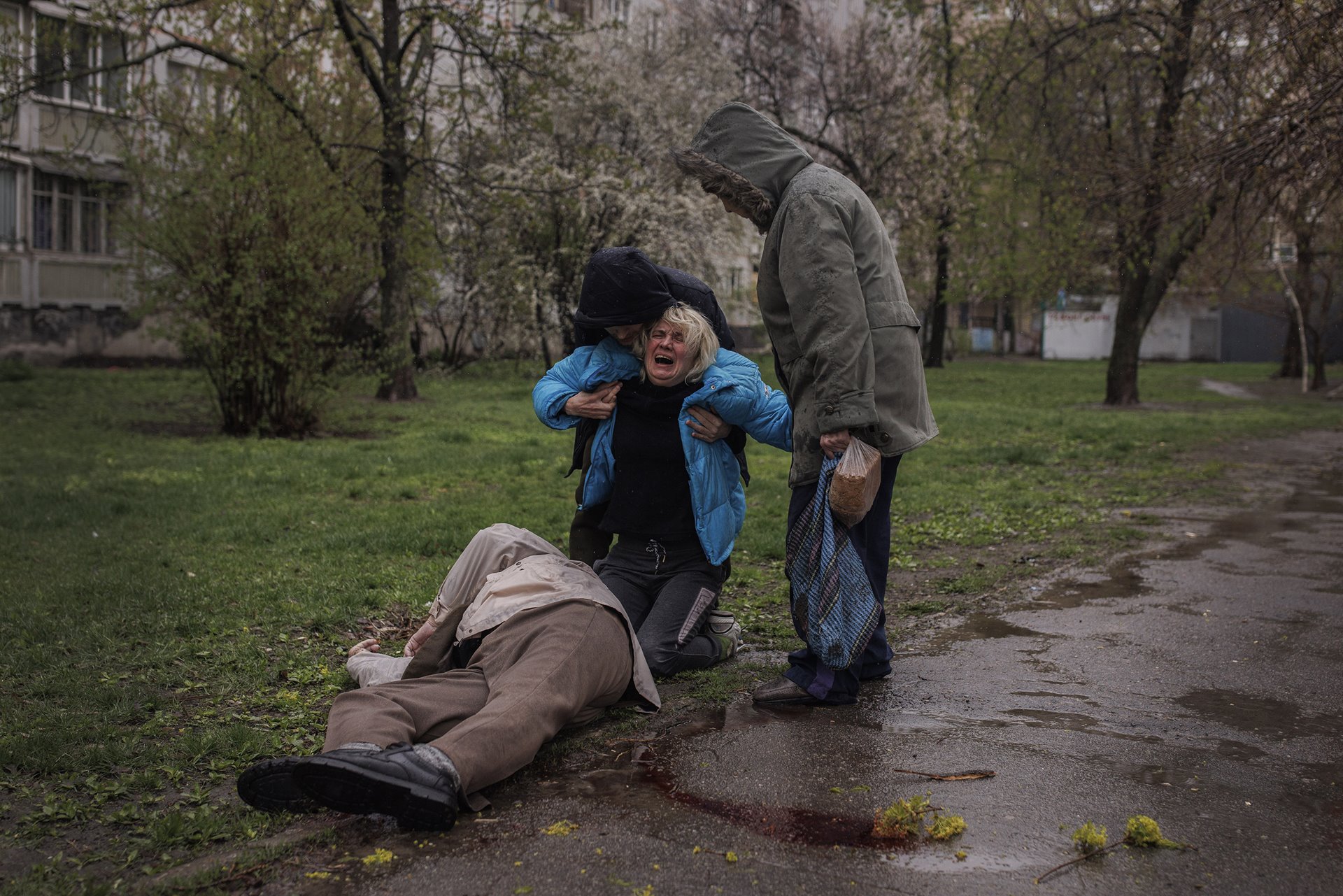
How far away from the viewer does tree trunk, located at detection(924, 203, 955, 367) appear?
31547 millimetres

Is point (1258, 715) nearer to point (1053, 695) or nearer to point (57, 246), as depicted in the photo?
point (1053, 695)

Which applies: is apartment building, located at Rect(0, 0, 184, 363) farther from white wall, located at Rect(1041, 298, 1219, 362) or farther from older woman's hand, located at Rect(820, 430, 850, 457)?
white wall, located at Rect(1041, 298, 1219, 362)

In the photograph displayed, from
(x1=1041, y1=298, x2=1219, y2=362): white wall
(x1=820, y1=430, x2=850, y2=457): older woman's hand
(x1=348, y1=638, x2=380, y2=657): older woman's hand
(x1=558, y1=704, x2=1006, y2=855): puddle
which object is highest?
(x1=1041, y1=298, x2=1219, y2=362): white wall

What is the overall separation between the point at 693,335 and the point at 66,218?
26.6 metres

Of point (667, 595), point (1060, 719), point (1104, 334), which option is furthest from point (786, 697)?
point (1104, 334)

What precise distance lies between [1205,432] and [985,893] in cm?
1397

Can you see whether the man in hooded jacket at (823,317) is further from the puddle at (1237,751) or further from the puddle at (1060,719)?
the puddle at (1237,751)

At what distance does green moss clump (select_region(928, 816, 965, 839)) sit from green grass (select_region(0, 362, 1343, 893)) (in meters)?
1.37

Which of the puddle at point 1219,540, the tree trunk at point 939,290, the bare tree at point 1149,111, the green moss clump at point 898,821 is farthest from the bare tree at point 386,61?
the tree trunk at point 939,290

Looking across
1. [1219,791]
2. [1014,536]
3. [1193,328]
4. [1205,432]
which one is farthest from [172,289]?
[1193,328]

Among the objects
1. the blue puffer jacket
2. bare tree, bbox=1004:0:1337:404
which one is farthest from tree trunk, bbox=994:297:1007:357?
the blue puffer jacket

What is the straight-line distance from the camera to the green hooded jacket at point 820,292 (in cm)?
404

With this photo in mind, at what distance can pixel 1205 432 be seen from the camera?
15211mm

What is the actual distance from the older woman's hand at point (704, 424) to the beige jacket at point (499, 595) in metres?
0.78
